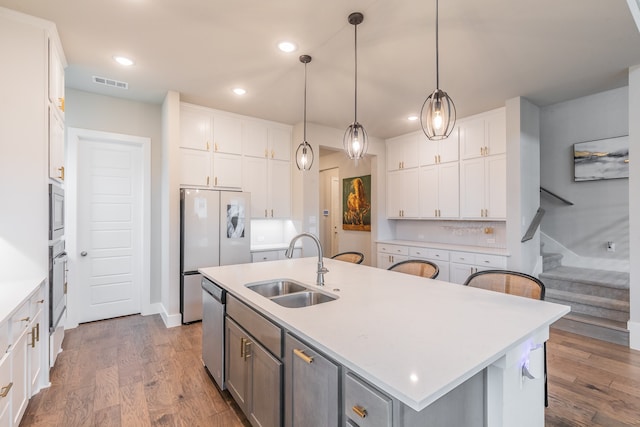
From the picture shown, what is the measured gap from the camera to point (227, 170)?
435cm

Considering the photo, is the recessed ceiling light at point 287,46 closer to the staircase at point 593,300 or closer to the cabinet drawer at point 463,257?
the cabinet drawer at point 463,257

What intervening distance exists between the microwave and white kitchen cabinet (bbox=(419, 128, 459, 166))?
14.9 ft

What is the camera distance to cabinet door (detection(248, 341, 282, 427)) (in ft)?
5.04

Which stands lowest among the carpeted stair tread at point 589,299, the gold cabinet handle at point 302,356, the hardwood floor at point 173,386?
the hardwood floor at point 173,386

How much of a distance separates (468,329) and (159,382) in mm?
2413

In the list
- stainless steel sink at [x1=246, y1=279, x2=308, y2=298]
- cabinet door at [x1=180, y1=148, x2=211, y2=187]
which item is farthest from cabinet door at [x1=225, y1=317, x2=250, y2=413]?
cabinet door at [x1=180, y1=148, x2=211, y2=187]

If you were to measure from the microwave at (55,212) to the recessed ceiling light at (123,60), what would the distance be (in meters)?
1.33

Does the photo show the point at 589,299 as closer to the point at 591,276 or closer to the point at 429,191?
the point at 591,276

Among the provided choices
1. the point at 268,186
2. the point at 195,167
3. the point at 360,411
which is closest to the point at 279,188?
the point at 268,186

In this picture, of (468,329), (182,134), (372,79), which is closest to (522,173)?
(372,79)

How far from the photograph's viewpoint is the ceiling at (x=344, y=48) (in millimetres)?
2201

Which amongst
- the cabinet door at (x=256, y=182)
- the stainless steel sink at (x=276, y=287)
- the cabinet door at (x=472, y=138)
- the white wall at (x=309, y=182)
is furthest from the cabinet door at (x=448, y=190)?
the stainless steel sink at (x=276, y=287)

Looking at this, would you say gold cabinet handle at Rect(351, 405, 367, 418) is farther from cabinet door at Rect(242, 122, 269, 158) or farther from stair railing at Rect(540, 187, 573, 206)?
stair railing at Rect(540, 187, 573, 206)

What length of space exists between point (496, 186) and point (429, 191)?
1057 mm
